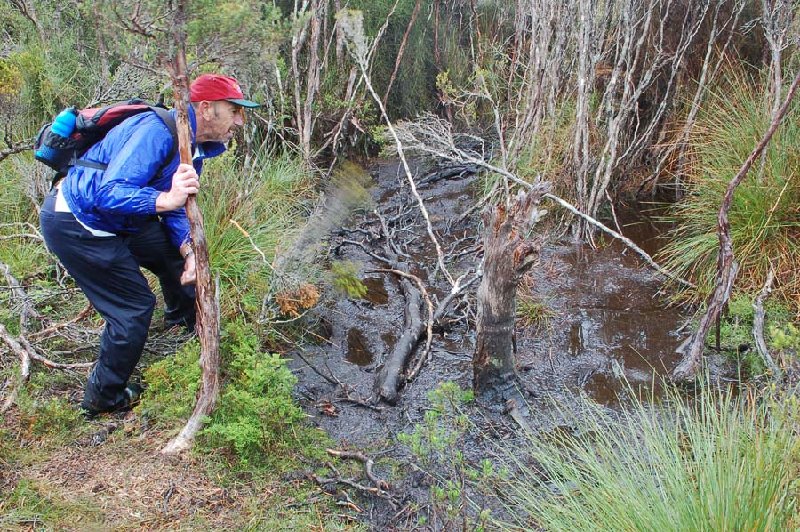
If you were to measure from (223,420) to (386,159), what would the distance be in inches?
266

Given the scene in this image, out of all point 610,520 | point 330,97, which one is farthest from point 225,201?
point 610,520

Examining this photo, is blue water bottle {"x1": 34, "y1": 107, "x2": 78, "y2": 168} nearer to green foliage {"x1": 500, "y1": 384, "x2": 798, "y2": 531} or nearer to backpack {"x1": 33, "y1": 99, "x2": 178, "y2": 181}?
backpack {"x1": 33, "y1": 99, "x2": 178, "y2": 181}

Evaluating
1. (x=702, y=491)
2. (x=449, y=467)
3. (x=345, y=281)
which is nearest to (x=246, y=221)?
(x=345, y=281)

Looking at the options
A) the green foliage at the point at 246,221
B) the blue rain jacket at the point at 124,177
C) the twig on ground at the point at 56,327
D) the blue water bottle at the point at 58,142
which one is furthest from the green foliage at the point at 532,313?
the blue water bottle at the point at 58,142

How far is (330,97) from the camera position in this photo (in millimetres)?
8234

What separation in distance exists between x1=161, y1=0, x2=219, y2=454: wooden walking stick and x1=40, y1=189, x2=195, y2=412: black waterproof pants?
1.50 ft

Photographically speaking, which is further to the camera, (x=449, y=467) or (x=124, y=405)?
(x=124, y=405)

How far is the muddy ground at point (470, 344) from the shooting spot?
12.9 ft

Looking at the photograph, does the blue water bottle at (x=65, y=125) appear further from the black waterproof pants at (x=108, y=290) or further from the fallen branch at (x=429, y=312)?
the fallen branch at (x=429, y=312)

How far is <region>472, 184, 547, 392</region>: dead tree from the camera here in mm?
3893

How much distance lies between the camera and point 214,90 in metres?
3.30

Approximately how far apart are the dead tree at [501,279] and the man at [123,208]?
1.66 m

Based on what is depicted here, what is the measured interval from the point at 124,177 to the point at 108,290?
75 cm

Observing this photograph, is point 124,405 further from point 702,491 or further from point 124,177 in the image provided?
point 702,491
